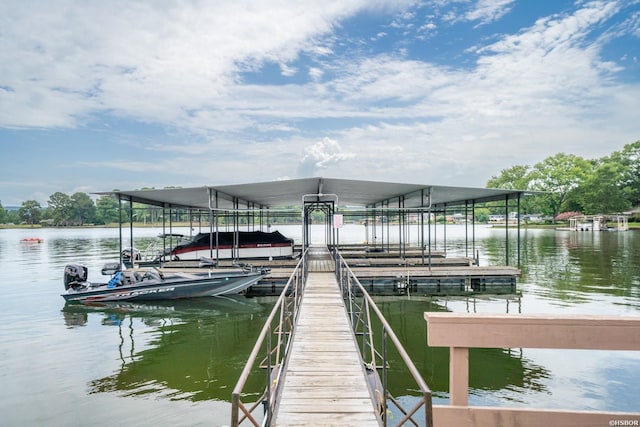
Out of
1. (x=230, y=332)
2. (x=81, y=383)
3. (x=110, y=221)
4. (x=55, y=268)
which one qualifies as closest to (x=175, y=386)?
(x=81, y=383)

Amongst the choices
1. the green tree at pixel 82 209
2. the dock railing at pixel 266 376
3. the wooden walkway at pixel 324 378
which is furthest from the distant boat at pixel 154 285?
the green tree at pixel 82 209

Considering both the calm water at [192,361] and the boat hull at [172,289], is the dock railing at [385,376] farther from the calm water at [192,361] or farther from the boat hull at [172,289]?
the boat hull at [172,289]

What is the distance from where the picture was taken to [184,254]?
1770 centimetres

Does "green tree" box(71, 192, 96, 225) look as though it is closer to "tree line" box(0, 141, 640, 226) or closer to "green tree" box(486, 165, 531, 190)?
"tree line" box(0, 141, 640, 226)

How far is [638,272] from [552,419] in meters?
19.5

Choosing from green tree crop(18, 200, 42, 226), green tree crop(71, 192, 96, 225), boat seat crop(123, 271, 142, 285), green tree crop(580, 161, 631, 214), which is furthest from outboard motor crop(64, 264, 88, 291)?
green tree crop(18, 200, 42, 226)

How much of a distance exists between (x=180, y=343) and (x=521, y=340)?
8287mm

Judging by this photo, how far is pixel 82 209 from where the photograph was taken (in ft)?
297

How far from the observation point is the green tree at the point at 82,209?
89.1 meters

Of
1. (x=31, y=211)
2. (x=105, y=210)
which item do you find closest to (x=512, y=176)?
(x=105, y=210)

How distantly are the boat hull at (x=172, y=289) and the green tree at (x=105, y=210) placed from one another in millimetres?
85060

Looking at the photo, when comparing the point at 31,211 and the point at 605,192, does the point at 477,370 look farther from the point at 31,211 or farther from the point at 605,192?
the point at 31,211

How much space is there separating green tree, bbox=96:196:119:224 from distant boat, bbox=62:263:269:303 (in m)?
84.5

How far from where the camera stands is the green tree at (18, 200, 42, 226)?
306 feet
